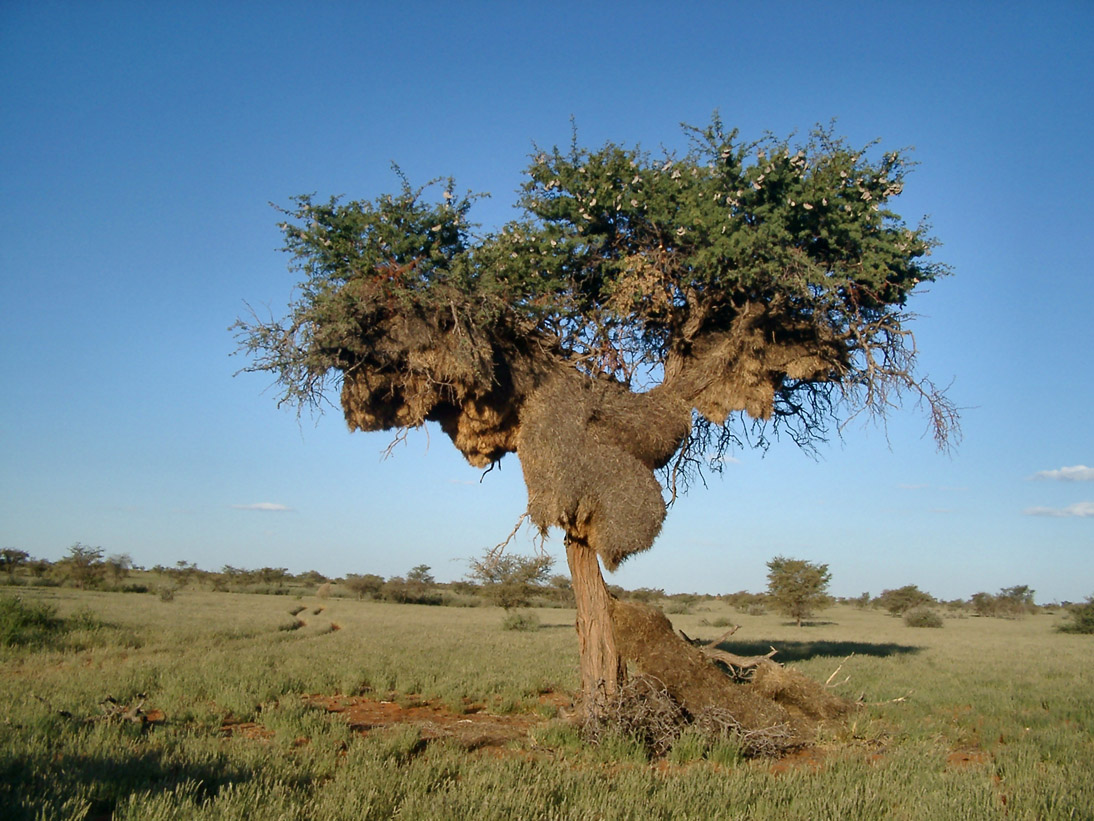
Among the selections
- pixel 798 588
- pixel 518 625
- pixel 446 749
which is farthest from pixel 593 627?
pixel 798 588

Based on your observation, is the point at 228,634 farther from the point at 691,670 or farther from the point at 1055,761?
the point at 1055,761

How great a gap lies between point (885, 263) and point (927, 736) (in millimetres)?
7356

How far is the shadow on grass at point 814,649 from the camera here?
875 inches

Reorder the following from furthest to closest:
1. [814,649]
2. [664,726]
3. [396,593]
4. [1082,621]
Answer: [396,593], [1082,621], [814,649], [664,726]

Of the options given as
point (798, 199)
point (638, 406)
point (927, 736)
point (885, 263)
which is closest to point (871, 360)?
point (885, 263)

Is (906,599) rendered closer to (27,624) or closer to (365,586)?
(365,586)

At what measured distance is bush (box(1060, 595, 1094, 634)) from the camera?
4122 centimetres

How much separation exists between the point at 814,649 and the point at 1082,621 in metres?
28.5

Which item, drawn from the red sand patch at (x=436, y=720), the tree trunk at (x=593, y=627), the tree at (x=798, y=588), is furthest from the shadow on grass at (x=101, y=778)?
the tree at (x=798, y=588)

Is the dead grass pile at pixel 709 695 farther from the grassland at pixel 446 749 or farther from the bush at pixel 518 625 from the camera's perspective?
the bush at pixel 518 625

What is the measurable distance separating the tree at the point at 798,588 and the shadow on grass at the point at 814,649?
16.2m

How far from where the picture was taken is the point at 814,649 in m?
24.6

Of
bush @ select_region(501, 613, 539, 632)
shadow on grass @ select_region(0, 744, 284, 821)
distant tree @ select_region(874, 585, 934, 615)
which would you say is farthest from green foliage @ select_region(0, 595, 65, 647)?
distant tree @ select_region(874, 585, 934, 615)

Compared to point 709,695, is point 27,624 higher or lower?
lower
